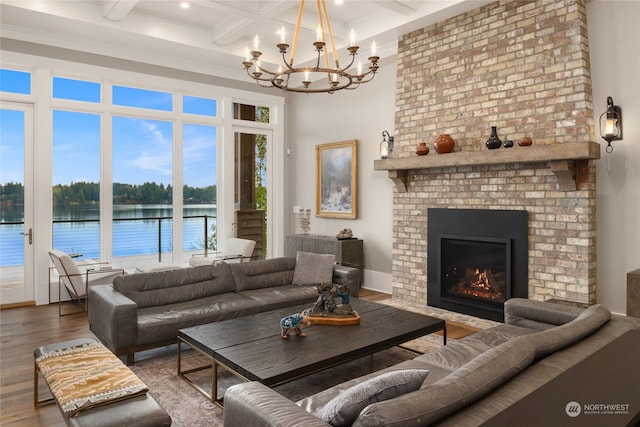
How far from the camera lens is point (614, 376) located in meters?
1.93

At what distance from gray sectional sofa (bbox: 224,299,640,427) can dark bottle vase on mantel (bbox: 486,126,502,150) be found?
246 centimetres

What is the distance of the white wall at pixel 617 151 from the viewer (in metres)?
4.01

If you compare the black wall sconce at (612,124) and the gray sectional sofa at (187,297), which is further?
the black wall sconce at (612,124)

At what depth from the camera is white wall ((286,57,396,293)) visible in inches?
247

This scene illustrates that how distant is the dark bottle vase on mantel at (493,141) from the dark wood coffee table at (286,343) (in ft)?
6.71

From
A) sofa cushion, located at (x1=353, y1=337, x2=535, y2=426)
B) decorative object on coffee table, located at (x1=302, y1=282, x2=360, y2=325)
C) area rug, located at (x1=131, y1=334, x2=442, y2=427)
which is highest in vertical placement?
sofa cushion, located at (x1=353, y1=337, x2=535, y2=426)

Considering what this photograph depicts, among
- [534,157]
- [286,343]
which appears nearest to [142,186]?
[286,343]

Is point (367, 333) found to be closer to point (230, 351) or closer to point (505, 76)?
point (230, 351)

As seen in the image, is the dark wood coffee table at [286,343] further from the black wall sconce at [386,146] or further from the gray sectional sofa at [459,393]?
the black wall sconce at [386,146]

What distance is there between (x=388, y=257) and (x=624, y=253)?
289 centimetres

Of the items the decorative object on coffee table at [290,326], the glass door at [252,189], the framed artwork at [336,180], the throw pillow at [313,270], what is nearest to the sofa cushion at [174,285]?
the throw pillow at [313,270]

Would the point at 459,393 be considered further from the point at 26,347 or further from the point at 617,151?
the point at 26,347

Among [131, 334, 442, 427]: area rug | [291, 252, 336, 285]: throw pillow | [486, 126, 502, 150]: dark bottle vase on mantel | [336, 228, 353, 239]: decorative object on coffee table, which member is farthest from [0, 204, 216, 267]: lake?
[486, 126, 502, 150]: dark bottle vase on mantel

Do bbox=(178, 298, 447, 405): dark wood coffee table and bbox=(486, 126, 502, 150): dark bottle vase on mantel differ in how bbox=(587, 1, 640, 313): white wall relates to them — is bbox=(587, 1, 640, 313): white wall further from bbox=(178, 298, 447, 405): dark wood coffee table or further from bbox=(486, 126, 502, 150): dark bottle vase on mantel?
bbox=(178, 298, 447, 405): dark wood coffee table
